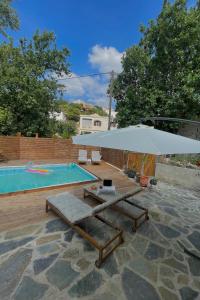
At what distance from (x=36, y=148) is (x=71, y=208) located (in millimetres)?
8586

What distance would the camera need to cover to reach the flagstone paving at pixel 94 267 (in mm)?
2566

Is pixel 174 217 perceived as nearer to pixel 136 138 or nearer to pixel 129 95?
pixel 136 138

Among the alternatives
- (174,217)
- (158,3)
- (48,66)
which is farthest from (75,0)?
(174,217)

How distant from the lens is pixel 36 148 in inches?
462

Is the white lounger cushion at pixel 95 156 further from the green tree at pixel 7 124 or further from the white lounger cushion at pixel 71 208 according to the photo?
the white lounger cushion at pixel 71 208

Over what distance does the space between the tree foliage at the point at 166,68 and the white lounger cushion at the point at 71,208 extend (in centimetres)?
1128

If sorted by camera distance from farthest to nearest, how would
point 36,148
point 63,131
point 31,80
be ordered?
point 63,131 → point 31,80 → point 36,148

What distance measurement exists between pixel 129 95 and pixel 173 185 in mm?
9251

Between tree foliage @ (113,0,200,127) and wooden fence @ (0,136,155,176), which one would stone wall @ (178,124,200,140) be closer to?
tree foliage @ (113,0,200,127)

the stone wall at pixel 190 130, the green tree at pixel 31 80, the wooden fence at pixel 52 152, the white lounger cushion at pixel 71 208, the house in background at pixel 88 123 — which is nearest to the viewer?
the white lounger cushion at pixel 71 208

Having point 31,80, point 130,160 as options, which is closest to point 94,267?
point 130,160

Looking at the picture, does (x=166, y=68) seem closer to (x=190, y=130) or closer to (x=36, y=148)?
(x=190, y=130)

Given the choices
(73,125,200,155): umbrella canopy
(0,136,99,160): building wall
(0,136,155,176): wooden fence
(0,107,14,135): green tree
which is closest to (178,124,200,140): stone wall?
(0,136,155,176): wooden fence

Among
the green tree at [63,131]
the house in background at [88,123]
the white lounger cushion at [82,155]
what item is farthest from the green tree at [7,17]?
the house in background at [88,123]
